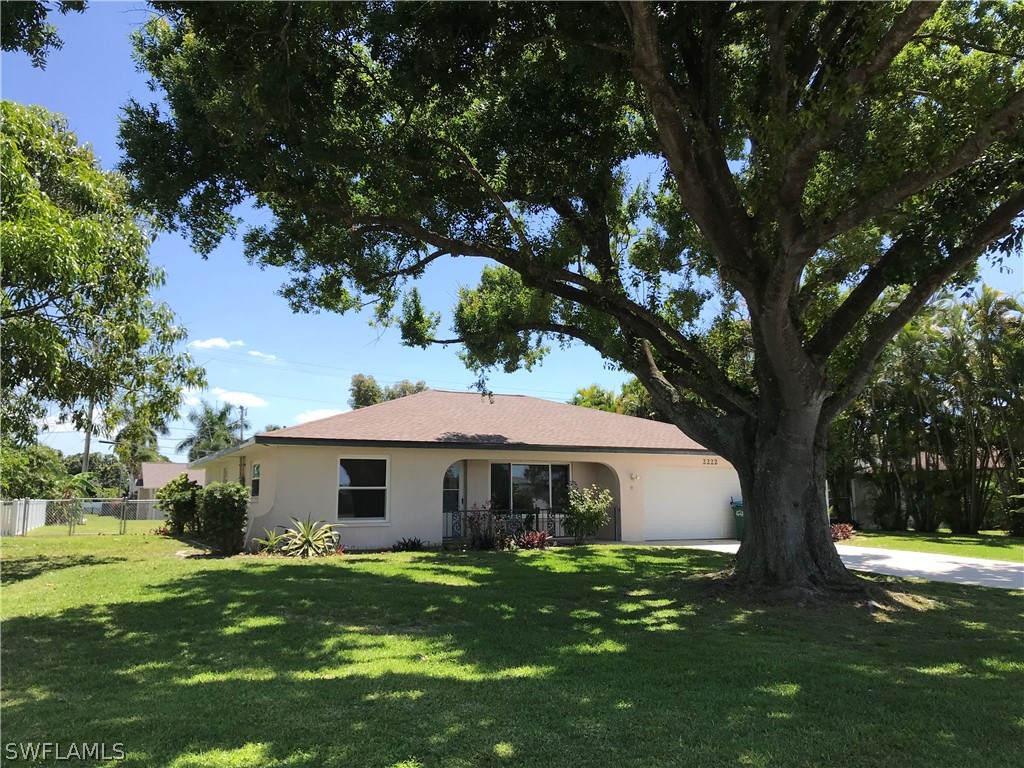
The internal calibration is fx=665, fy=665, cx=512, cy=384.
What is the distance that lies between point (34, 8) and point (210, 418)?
71.4 meters

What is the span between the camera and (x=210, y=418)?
7125 centimetres

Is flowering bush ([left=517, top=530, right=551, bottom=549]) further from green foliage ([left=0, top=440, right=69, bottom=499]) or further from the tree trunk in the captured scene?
green foliage ([left=0, top=440, right=69, bottom=499])

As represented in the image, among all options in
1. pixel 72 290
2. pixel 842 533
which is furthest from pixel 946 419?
pixel 72 290

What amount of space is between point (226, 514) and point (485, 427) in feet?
23.6

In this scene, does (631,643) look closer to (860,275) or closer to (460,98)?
(460,98)

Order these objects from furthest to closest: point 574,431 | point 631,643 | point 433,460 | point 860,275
A: point 574,431, point 433,460, point 860,275, point 631,643

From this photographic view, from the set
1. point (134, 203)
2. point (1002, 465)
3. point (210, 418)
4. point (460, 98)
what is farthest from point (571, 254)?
point (210, 418)

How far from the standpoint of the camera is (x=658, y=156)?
11.2m

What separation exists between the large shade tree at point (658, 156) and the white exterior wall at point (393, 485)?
5.27 m

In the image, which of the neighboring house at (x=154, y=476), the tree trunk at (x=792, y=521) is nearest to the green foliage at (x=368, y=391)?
the neighboring house at (x=154, y=476)

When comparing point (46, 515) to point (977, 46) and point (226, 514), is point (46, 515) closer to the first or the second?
point (226, 514)

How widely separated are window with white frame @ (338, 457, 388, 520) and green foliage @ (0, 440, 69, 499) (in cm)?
642

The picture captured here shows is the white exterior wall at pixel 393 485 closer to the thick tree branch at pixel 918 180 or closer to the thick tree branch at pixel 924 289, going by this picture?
the thick tree branch at pixel 924 289

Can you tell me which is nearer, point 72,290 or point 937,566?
point 72,290
